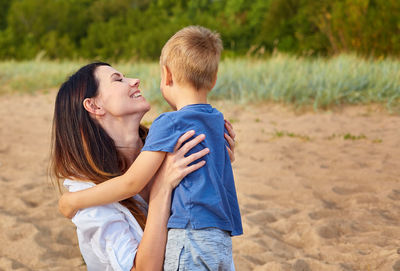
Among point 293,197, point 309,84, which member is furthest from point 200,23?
point 293,197

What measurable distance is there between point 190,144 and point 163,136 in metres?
0.12

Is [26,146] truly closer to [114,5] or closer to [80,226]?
[80,226]

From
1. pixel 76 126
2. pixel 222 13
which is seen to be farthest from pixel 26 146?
pixel 222 13

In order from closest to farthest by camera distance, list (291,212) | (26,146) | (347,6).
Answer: (291,212)
(26,146)
(347,6)

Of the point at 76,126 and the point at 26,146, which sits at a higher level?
the point at 76,126

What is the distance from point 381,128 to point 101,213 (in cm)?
543

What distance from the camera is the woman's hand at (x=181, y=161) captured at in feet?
6.04

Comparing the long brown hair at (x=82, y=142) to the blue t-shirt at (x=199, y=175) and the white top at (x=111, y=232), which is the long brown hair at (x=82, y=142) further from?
the blue t-shirt at (x=199, y=175)

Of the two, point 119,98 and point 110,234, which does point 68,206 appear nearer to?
point 110,234

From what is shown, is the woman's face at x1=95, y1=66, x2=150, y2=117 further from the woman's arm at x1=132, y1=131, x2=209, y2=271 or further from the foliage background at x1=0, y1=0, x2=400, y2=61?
the foliage background at x1=0, y1=0, x2=400, y2=61

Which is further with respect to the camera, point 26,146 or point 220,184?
point 26,146

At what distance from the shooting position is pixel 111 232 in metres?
1.94

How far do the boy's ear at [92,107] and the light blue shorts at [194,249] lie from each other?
2.13 feet

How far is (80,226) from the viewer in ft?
6.38
